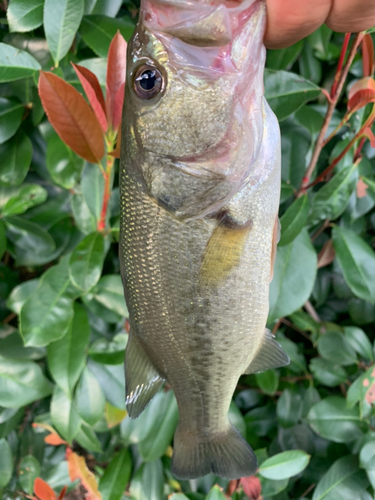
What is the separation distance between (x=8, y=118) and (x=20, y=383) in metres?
0.64

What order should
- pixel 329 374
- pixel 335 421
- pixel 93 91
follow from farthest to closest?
pixel 329 374 < pixel 335 421 < pixel 93 91

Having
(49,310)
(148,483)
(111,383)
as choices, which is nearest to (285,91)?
(49,310)

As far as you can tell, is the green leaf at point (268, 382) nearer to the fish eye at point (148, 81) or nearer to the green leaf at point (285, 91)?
the green leaf at point (285, 91)

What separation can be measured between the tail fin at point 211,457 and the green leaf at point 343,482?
11.7 inches

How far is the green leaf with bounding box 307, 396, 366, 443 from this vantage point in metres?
0.83

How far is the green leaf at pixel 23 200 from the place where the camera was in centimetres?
72

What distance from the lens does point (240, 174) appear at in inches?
17.0

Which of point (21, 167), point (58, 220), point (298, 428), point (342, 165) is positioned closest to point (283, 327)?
point (298, 428)

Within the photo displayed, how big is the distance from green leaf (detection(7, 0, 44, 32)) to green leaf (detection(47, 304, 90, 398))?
61 cm

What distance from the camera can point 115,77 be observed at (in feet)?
1.77

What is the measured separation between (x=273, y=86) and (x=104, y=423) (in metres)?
0.97

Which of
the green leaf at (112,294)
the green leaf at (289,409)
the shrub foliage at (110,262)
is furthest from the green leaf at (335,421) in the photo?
the green leaf at (112,294)

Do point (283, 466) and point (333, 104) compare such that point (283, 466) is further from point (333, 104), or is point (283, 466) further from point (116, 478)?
point (333, 104)

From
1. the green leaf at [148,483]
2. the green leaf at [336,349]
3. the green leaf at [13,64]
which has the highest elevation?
the green leaf at [13,64]
